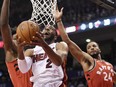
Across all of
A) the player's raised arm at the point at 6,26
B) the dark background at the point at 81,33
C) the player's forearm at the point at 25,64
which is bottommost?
the dark background at the point at 81,33

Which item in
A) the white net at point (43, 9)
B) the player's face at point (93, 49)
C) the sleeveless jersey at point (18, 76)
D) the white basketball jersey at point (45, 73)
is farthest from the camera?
the player's face at point (93, 49)

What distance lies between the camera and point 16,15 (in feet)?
44.1

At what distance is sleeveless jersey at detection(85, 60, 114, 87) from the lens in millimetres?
3777

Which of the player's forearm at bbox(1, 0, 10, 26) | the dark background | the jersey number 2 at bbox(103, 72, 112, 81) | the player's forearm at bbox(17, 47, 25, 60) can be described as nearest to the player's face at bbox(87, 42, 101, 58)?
the jersey number 2 at bbox(103, 72, 112, 81)

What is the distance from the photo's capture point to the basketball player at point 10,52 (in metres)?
2.86

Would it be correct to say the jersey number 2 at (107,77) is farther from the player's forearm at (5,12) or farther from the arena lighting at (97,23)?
the arena lighting at (97,23)

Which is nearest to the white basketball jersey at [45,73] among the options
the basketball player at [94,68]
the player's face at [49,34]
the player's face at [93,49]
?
the player's face at [49,34]

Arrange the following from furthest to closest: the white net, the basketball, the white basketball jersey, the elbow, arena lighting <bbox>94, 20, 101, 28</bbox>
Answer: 1. arena lighting <bbox>94, 20, 101, 28</bbox>
2. the white net
3. the white basketball jersey
4. the elbow
5. the basketball

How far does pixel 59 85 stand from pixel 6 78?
9556 millimetres

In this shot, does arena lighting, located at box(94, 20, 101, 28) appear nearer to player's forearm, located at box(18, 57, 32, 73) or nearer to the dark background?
the dark background

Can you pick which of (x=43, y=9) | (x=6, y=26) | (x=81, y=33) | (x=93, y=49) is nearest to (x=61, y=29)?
(x=43, y=9)

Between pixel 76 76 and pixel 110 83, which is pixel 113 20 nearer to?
pixel 76 76

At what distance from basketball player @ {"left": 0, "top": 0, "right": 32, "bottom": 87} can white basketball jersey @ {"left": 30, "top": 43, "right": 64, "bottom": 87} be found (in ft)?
0.60

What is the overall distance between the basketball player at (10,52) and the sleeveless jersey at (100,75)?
3.76 feet
